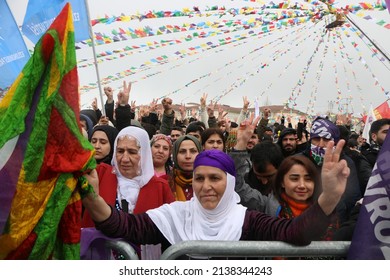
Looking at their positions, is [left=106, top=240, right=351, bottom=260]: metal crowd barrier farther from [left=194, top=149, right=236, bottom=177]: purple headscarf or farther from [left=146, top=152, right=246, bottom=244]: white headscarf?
[left=194, top=149, right=236, bottom=177]: purple headscarf

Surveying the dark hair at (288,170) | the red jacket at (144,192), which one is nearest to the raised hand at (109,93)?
the red jacket at (144,192)

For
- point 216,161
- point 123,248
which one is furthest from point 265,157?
point 123,248

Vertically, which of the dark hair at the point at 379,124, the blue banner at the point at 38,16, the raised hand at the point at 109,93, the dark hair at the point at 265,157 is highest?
the blue banner at the point at 38,16

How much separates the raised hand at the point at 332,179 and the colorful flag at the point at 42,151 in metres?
1.12

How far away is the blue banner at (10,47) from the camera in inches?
219

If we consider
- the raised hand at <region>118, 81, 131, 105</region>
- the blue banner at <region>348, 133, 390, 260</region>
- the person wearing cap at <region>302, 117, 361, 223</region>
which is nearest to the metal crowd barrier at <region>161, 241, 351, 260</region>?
the blue banner at <region>348, 133, 390, 260</region>

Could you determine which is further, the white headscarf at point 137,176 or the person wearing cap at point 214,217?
the white headscarf at point 137,176

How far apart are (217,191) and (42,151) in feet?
3.32

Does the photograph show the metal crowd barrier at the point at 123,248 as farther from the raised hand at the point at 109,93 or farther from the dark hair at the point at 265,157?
the raised hand at the point at 109,93

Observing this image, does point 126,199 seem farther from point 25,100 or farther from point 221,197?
point 25,100

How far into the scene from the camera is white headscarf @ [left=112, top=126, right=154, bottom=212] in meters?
3.16

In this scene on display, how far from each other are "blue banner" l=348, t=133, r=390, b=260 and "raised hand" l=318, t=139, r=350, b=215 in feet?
0.44

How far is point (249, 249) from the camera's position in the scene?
2.14 meters

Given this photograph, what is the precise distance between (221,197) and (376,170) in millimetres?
850
